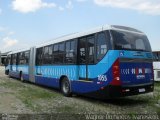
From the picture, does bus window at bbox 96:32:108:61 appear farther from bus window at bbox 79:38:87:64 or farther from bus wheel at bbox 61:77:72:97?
bus wheel at bbox 61:77:72:97

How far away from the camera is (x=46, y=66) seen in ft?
57.8

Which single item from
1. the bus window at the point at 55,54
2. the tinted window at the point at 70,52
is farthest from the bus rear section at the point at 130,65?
the bus window at the point at 55,54

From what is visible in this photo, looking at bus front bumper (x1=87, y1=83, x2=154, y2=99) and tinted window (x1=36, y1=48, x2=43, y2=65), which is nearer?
bus front bumper (x1=87, y1=83, x2=154, y2=99)

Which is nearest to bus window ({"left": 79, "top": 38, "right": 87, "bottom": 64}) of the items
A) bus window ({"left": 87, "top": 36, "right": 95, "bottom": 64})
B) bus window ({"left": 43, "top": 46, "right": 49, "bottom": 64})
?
bus window ({"left": 87, "top": 36, "right": 95, "bottom": 64})

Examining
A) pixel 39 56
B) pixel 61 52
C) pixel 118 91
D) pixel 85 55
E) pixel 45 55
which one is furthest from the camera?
pixel 39 56

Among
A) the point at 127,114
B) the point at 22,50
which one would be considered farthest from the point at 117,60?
the point at 22,50

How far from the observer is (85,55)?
1262 centimetres

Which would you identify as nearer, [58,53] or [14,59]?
[58,53]

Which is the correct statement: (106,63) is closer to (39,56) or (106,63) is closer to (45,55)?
(45,55)

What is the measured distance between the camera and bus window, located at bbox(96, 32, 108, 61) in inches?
444

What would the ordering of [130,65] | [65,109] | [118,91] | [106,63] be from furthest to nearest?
[130,65]
[106,63]
[118,91]
[65,109]

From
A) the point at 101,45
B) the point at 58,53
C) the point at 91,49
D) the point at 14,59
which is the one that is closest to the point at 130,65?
the point at 101,45

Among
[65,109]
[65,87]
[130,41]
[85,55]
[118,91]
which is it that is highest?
[130,41]

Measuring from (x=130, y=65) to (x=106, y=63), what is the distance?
93 centimetres
